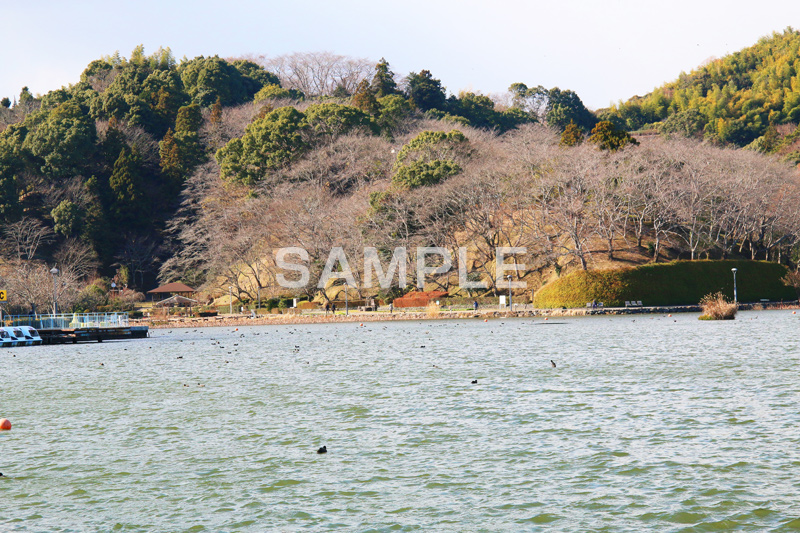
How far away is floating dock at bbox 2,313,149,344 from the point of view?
5012 centimetres

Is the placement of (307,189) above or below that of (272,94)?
below

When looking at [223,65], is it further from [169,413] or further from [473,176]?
[169,413]

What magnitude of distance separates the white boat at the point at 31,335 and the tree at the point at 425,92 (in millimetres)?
75657

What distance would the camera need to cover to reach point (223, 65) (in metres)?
111

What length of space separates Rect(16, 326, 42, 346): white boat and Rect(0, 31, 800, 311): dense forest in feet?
19.9

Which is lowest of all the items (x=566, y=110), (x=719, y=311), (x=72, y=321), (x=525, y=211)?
(x=719, y=311)

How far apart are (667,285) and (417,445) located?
168 ft

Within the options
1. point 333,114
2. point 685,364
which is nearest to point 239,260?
point 333,114

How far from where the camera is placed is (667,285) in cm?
6059

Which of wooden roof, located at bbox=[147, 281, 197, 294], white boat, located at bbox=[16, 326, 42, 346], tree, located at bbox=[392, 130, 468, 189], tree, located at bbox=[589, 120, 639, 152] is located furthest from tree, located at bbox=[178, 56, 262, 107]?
white boat, located at bbox=[16, 326, 42, 346]

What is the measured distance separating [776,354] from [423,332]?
23.3m

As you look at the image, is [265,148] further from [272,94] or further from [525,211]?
[525,211]

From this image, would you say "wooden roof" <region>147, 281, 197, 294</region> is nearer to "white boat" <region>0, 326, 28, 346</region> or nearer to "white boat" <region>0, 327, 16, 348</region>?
"white boat" <region>0, 326, 28, 346</region>

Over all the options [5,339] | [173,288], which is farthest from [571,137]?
[5,339]
